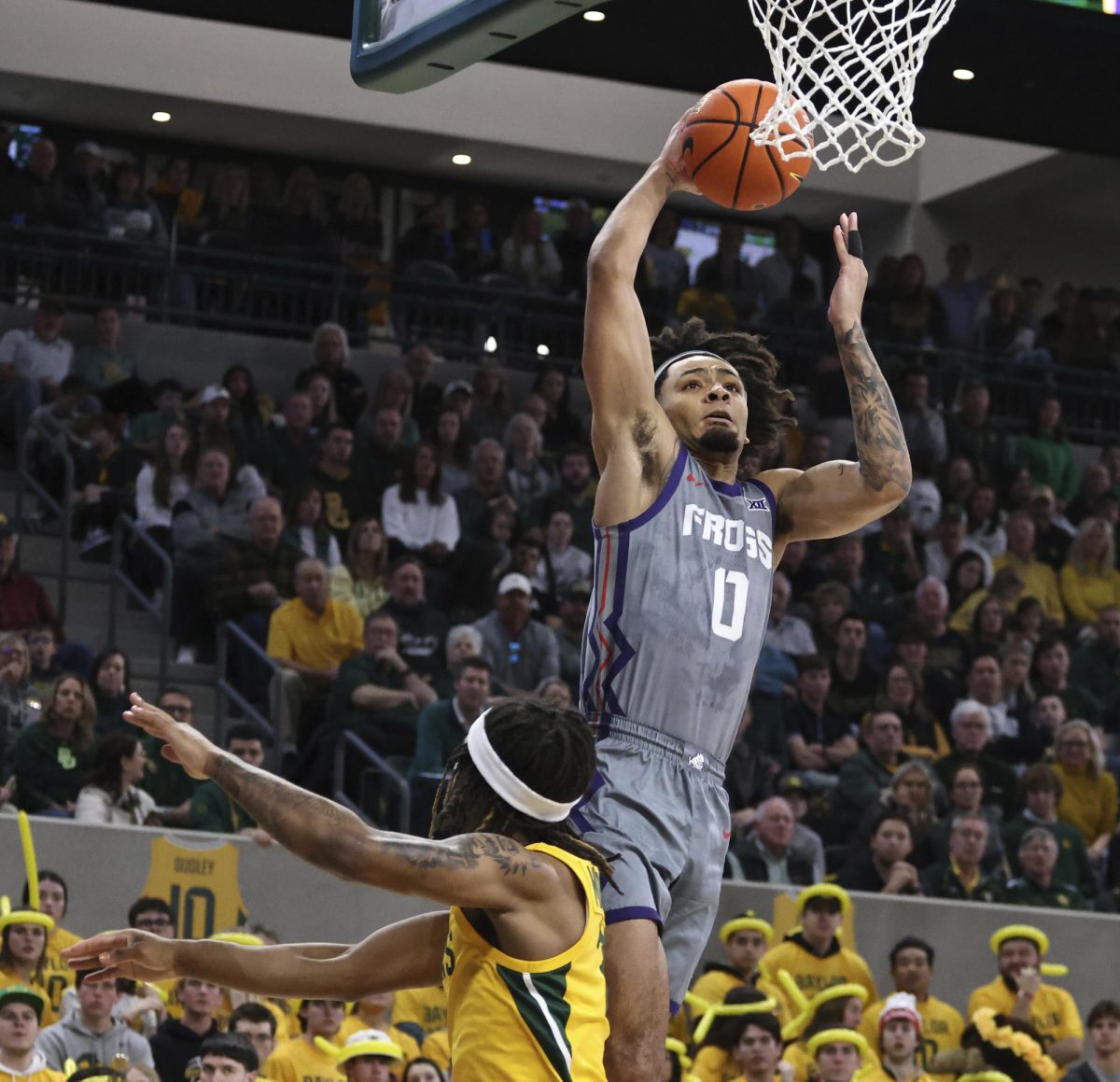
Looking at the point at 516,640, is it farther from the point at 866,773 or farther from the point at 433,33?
the point at 433,33

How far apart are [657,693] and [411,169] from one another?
50.7ft

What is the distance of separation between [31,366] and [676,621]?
10.9 metres

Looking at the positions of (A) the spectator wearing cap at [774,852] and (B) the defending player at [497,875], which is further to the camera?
(A) the spectator wearing cap at [774,852]

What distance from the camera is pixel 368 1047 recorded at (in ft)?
31.3

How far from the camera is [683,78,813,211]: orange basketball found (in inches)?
221

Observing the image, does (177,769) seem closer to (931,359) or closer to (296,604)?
(296,604)

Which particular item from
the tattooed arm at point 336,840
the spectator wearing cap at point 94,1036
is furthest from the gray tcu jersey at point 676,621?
the spectator wearing cap at point 94,1036

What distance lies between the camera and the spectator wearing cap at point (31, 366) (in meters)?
15.2

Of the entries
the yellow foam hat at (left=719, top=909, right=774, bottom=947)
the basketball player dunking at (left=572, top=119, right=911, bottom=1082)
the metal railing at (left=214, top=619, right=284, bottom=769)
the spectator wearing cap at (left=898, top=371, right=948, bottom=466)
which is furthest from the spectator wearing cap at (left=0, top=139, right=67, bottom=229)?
the basketball player dunking at (left=572, top=119, right=911, bottom=1082)

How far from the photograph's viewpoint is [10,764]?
11695 mm

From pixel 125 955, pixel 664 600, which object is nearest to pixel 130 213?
pixel 664 600

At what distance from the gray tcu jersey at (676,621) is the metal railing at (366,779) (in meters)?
6.73

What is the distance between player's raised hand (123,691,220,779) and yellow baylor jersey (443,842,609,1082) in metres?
0.67

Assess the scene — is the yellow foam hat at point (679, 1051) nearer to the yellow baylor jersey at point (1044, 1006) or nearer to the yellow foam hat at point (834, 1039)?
the yellow foam hat at point (834, 1039)
